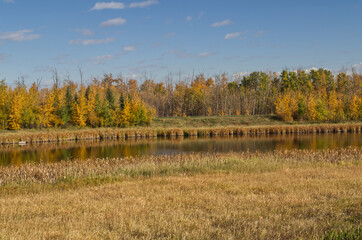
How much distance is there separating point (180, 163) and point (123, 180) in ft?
16.2

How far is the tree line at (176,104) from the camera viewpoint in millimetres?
61469

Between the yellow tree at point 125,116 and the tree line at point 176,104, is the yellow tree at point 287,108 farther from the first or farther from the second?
the yellow tree at point 125,116

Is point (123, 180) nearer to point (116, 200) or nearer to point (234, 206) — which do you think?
point (116, 200)

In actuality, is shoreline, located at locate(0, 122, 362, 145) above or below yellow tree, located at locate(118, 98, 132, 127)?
below

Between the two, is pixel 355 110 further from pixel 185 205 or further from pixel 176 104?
pixel 185 205

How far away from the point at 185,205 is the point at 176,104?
274ft

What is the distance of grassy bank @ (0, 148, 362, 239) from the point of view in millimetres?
6656

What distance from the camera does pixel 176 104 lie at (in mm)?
92375

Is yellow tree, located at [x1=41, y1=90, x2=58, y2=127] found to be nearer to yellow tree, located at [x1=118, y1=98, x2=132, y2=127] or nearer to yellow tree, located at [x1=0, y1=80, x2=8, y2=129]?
yellow tree, located at [x1=0, y1=80, x2=8, y2=129]

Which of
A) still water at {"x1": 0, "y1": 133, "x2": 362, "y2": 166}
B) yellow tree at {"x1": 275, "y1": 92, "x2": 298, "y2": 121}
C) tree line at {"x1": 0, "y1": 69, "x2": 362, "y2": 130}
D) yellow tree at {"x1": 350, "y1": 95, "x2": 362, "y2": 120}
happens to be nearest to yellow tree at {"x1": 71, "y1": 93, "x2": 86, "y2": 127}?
tree line at {"x1": 0, "y1": 69, "x2": 362, "y2": 130}

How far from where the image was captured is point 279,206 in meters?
8.56

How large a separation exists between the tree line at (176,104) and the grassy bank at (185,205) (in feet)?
158

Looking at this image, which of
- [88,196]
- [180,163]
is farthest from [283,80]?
[88,196]

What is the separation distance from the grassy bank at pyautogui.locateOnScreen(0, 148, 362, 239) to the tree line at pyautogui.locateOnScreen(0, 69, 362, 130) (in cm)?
4826
